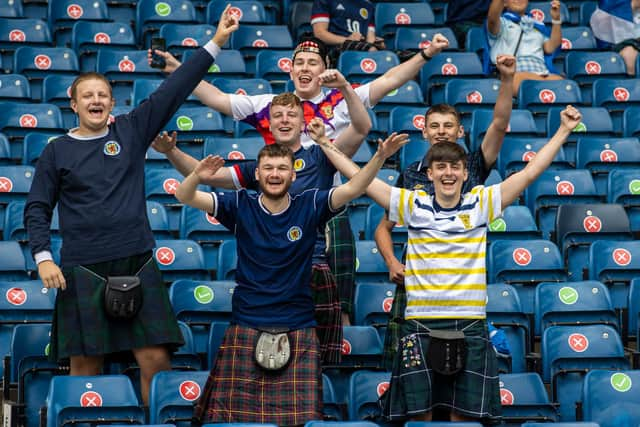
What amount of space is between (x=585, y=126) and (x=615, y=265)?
2352 millimetres

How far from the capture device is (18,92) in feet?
32.6

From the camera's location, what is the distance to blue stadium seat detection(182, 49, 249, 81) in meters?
10.6

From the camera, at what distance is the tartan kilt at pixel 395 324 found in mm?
6531

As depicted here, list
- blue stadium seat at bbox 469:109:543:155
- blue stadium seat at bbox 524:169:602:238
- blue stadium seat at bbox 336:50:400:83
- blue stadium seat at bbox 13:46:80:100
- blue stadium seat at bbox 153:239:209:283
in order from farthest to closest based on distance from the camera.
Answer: blue stadium seat at bbox 336:50:400:83, blue stadium seat at bbox 13:46:80:100, blue stadium seat at bbox 469:109:543:155, blue stadium seat at bbox 524:169:602:238, blue stadium seat at bbox 153:239:209:283

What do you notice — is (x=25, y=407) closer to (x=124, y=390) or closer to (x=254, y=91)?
(x=124, y=390)

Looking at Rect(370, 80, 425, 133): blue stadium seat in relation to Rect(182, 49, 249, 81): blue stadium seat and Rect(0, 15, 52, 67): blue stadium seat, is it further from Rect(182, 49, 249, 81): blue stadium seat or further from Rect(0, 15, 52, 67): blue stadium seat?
Rect(0, 15, 52, 67): blue stadium seat

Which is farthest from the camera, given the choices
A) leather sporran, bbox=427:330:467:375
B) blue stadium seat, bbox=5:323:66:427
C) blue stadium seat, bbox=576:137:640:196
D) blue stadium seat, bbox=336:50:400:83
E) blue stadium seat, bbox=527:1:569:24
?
blue stadium seat, bbox=527:1:569:24

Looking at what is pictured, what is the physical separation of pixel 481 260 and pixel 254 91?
4323 mm

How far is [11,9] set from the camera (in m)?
11.5

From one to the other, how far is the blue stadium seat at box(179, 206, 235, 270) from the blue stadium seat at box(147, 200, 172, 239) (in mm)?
138

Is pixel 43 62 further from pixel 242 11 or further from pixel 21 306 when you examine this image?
pixel 21 306

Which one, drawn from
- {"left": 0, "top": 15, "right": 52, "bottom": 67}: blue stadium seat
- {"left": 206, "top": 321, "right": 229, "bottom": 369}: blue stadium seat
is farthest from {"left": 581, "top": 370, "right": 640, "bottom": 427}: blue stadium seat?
{"left": 0, "top": 15, "right": 52, "bottom": 67}: blue stadium seat

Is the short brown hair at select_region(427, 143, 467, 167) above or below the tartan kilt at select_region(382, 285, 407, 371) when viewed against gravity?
above

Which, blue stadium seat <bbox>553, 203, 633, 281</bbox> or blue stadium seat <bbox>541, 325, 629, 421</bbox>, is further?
blue stadium seat <bbox>553, 203, 633, 281</bbox>
